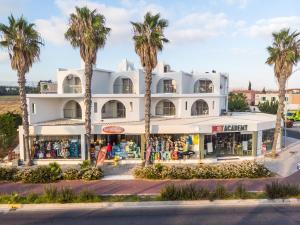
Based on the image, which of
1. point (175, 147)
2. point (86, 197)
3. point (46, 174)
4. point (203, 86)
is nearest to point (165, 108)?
point (203, 86)

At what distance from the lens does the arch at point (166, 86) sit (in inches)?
1507

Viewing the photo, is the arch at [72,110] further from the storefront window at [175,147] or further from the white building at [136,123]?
the storefront window at [175,147]

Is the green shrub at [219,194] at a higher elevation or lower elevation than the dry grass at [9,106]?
lower

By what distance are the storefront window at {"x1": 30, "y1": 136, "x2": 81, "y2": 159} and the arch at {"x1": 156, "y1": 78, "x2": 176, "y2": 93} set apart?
16560mm

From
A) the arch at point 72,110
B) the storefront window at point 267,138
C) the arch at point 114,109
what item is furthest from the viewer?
the arch at point 72,110

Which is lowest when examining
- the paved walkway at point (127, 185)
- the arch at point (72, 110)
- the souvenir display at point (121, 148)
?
the paved walkway at point (127, 185)

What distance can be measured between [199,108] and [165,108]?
470cm

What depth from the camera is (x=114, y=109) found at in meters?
32.8

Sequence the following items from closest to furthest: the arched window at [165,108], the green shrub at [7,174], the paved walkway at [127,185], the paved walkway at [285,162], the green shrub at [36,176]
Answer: the paved walkway at [127,185], the green shrub at [36,176], the green shrub at [7,174], the paved walkway at [285,162], the arched window at [165,108]

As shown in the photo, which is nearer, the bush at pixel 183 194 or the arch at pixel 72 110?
the bush at pixel 183 194

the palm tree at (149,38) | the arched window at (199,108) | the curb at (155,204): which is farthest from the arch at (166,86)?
the curb at (155,204)

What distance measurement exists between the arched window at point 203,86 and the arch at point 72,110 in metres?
17.8

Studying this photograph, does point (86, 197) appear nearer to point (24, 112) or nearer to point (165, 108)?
point (24, 112)

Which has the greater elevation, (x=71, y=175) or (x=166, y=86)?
(x=166, y=86)
